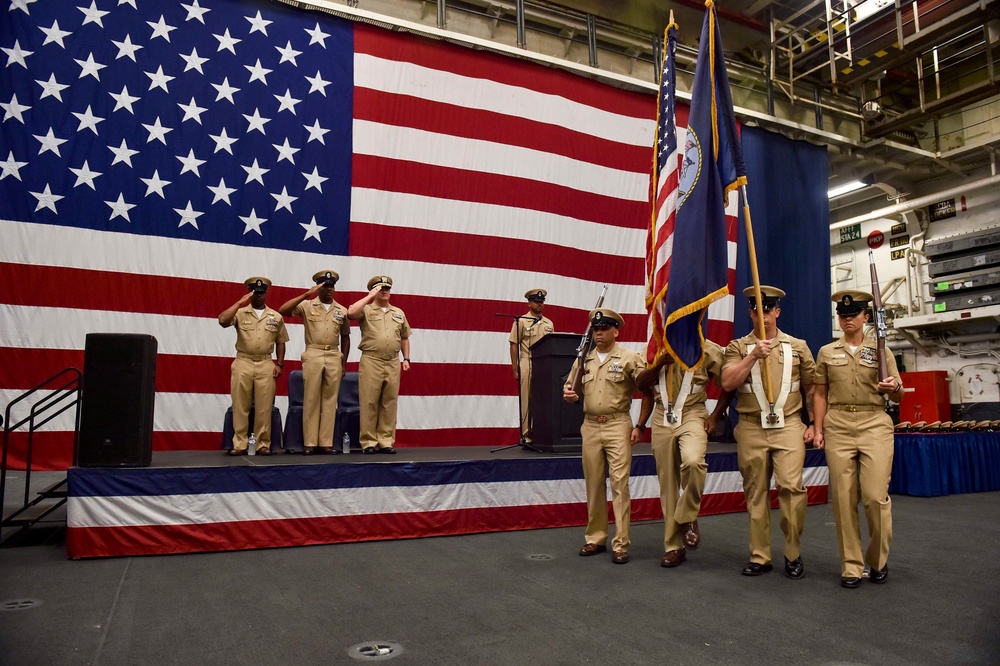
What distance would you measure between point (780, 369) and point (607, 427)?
96cm

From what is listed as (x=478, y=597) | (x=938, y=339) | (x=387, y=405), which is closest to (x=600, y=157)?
(x=387, y=405)

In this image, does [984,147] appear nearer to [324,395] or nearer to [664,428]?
[664,428]

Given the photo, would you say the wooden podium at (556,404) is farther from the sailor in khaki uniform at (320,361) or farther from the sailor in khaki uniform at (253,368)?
the sailor in khaki uniform at (253,368)

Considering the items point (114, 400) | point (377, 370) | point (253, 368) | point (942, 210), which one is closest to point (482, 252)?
point (377, 370)

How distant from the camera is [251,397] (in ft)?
16.5

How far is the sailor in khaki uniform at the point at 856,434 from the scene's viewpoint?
3.18 meters

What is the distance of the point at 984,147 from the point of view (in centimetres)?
1034

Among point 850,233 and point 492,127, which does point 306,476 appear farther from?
point 850,233

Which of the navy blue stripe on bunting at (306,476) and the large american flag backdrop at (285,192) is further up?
the large american flag backdrop at (285,192)

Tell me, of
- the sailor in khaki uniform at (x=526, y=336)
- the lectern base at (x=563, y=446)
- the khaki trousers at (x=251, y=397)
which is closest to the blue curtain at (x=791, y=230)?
the sailor in khaki uniform at (x=526, y=336)

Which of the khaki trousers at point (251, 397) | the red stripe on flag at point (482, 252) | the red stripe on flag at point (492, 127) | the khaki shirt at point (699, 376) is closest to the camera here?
the khaki shirt at point (699, 376)

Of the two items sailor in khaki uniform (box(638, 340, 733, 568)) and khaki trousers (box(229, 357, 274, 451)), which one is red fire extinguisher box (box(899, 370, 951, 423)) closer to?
sailor in khaki uniform (box(638, 340, 733, 568))

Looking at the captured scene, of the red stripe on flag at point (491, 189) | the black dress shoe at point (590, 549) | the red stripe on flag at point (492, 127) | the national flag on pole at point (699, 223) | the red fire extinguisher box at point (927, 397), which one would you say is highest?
the red stripe on flag at point (492, 127)

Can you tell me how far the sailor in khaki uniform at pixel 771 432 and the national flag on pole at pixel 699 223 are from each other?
26 centimetres
